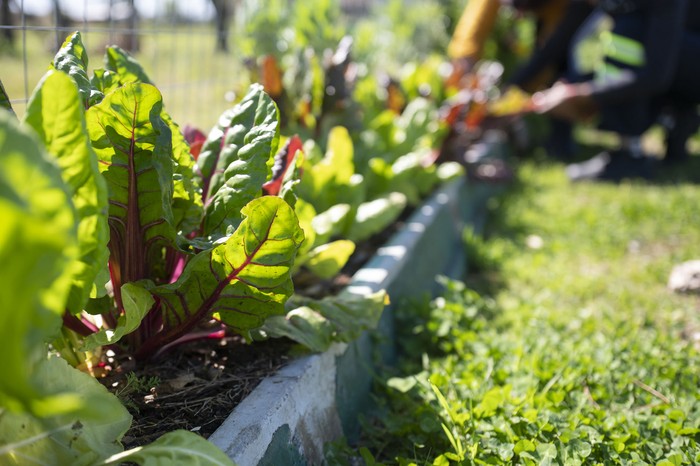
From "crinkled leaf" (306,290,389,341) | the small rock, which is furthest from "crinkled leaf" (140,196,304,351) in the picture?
the small rock

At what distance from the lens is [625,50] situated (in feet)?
17.9

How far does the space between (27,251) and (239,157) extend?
1036 millimetres

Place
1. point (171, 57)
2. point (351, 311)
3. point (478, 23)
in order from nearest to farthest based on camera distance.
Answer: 1. point (351, 311)
2. point (171, 57)
3. point (478, 23)

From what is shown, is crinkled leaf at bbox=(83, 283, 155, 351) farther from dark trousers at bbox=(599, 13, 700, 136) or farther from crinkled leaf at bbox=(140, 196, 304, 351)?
dark trousers at bbox=(599, 13, 700, 136)

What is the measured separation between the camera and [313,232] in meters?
2.15

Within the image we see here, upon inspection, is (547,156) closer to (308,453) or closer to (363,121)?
(363,121)

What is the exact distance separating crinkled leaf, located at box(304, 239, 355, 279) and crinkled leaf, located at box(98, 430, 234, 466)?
99cm

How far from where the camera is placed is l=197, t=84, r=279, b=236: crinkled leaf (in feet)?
5.72

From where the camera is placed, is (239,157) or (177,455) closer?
(177,455)

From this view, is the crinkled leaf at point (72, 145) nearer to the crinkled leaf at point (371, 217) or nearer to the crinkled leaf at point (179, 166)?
the crinkled leaf at point (179, 166)

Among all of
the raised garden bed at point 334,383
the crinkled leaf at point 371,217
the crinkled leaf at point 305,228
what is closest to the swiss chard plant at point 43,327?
the raised garden bed at point 334,383

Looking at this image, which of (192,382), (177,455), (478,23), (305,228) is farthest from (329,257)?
(478,23)

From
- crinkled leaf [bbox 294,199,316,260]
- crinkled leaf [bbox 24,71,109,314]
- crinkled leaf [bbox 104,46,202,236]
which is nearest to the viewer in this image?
crinkled leaf [bbox 24,71,109,314]

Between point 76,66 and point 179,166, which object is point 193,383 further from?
point 76,66
